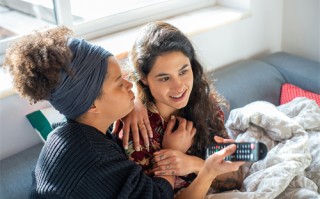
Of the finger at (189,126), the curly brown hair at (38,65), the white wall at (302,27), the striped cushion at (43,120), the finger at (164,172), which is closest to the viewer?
the curly brown hair at (38,65)

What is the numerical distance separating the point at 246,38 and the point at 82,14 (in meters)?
0.80

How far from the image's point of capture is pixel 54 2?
A: 5.37ft

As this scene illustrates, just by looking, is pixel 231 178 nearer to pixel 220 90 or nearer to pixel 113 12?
pixel 220 90

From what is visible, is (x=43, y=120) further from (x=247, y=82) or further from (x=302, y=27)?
(x=302, y=27)

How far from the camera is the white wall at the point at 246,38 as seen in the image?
190 cm

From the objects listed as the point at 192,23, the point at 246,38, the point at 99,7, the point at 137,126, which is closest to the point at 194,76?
the point at 137,126

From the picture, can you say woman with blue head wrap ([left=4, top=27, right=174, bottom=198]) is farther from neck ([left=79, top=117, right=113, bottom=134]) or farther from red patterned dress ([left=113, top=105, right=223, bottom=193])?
red patterned dress ([left=113, top=105, right=223, bottom=193])

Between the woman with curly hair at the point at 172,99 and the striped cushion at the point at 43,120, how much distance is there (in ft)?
→ 0.85

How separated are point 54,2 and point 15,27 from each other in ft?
0.59

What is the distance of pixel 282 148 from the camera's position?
1.46 metres

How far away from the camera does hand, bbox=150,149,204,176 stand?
1.16 meters

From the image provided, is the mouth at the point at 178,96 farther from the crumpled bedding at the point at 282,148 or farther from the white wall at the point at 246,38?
the white wall at the point at 246,38

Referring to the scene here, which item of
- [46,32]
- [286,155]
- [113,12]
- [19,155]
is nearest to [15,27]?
[113,12]

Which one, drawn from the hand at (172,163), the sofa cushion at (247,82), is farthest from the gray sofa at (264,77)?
the hand at (172,163)
